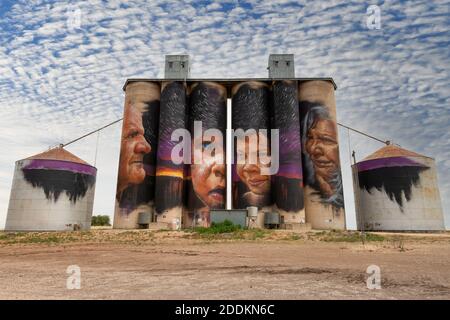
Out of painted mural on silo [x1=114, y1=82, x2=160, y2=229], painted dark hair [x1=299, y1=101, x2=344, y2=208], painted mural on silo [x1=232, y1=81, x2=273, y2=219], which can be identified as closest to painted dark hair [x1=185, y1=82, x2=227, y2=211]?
painted mural on silo [x1=232, y1=81, x2=273, y2=219]

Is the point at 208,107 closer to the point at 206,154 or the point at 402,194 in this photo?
the point at 206,154

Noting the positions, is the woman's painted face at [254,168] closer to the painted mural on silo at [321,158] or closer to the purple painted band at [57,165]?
the painted mural on silo at [321,158]

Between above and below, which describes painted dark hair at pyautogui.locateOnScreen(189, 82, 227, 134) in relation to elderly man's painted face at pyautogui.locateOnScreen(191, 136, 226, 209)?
above

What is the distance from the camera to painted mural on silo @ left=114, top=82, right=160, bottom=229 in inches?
1934

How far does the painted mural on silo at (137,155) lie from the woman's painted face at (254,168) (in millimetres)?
15123

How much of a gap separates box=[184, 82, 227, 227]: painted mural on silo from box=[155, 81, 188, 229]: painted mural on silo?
1.76m

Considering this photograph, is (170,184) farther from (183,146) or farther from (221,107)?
(221,107)

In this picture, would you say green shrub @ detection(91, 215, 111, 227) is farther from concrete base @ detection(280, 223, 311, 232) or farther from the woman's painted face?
concrete base @ detection(280, 223, 311, 232)

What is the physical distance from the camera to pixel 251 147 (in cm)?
5134

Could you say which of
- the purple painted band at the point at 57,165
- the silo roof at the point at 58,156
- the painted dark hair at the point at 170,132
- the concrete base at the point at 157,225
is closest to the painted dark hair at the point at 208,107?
the painted dark hair at the point at 170,132

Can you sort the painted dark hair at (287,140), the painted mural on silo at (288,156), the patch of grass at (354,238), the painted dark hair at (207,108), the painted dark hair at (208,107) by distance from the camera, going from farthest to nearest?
the painted dark hair at (208,107)
the painted dark hair at (207,108)
the painted dark hair at (287,140)
the painted mural on silo at (288,156)
the patch of grass at (354,238)

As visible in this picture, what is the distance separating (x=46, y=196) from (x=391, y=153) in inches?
2111

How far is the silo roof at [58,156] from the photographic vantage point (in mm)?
47812
